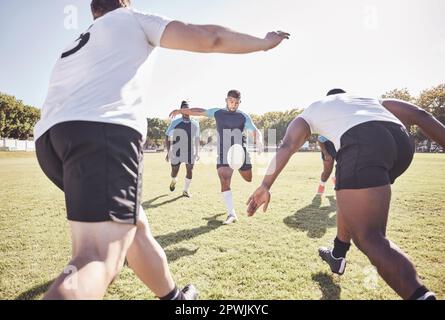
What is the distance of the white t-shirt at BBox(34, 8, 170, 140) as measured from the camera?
5.03 ft

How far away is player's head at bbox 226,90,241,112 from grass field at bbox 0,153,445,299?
254 centimetres

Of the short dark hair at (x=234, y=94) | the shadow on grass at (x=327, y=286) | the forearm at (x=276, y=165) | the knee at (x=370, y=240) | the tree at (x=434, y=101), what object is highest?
the tree at (x=434, y=101)

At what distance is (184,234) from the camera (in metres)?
4.87

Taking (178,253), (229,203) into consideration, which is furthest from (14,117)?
(178,253)

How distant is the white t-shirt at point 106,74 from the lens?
1532mm

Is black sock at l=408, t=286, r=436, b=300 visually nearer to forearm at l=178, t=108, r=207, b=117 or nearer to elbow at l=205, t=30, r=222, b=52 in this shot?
elbow at l=205, t=30, r=222, b=52

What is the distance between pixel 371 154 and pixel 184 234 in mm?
3490

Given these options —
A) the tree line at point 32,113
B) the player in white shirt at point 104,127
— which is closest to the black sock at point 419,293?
the player in white shirt at point 104,127

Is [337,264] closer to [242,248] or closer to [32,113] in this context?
[242,248]

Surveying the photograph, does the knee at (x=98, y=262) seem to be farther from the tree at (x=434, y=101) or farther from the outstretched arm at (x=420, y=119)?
the tree at (x=434, y=101)

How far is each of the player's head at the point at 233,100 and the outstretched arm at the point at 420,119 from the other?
4.23 metres

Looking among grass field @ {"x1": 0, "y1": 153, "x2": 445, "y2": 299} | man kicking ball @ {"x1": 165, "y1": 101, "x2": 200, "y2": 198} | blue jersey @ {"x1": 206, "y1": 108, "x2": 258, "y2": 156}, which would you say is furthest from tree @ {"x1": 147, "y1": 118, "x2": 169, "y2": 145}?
blue jersey @ {"x1": 206, "y1": 108, "x2": 258, "y2": 156}

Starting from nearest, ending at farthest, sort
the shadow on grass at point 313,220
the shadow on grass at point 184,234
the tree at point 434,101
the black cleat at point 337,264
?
1. the black cleat at point 337,264
2. the shadow on grass at point 184,234
3. the shadow on grass at point 313,220
4. the tree at point 434,101
